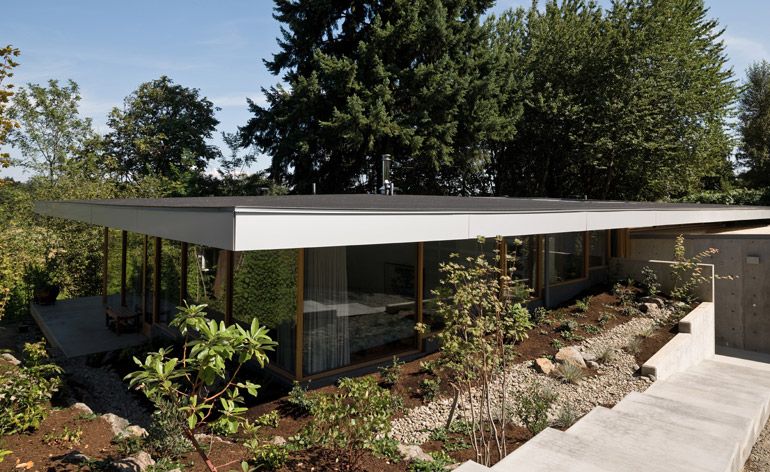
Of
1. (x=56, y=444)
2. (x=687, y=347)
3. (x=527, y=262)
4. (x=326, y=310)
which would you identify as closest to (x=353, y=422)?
(x=56, y=444)

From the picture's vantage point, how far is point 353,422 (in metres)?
3.42

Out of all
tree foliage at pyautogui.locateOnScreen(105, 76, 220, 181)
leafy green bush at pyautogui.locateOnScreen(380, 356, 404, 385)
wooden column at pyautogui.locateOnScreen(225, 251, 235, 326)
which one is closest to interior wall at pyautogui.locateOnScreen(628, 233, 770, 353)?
leafy green bush at pyautogui.locateOnScreen(380, 356, 404, 385)

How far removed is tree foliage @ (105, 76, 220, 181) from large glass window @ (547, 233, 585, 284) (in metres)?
18.8

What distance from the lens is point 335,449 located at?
3738mm

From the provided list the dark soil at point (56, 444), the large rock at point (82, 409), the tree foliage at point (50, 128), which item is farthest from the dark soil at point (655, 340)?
the tree foliage at point (50, 128)

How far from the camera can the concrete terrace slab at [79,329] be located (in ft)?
29.1

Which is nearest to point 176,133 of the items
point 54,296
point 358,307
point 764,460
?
point 54,296

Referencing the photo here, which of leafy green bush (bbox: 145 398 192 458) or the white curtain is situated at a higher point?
the white curtain

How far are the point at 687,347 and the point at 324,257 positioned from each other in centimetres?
667

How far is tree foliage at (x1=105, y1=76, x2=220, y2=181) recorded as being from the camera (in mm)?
24016

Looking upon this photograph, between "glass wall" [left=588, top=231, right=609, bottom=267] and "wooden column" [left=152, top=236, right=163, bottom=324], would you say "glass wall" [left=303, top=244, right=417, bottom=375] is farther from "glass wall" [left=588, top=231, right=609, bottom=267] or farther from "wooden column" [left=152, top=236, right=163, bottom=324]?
"glass wall" [left=588, top=231, right=609, bottom=267]

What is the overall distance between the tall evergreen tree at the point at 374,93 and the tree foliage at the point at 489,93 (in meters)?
0.05

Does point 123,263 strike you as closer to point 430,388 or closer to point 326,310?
point 326,310

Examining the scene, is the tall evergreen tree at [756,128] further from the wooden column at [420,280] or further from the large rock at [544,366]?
the wooden column at [420,280]
